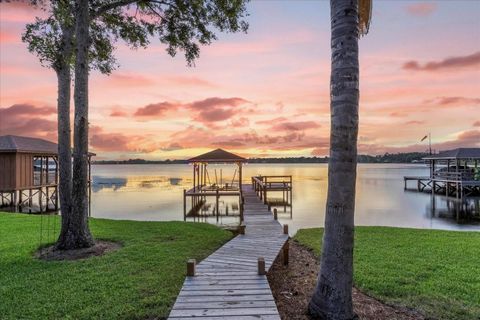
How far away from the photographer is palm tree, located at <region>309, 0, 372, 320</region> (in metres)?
4.27

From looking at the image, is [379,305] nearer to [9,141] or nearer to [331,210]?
[331,210]

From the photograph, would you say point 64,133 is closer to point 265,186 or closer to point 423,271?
point 423,271

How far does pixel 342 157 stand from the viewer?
14.0 feet

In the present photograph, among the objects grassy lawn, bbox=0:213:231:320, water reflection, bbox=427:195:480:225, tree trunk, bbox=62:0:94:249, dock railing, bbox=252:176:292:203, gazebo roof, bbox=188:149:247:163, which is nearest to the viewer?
grassy lawn, bbox=0:213:231:320

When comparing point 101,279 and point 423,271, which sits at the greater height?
point 101,279

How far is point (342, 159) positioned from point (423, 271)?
4882 millimetres

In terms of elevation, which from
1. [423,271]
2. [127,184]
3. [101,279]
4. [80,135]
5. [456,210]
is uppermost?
[80,135]

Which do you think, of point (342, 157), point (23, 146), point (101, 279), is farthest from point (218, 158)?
point (342, 157)

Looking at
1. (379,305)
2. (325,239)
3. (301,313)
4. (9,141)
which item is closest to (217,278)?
(301,313)

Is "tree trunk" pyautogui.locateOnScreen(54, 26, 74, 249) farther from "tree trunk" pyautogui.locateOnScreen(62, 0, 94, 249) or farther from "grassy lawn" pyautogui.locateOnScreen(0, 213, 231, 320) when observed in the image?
"grassy lawn" pyautogui.locateOnScreen(0, 213, 231, 320)

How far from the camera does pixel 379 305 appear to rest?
5613 millimetres

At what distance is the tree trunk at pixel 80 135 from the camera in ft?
28.7

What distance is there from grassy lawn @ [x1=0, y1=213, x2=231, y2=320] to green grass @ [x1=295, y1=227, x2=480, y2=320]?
12.5 ft

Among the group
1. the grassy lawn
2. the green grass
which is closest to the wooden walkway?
the grassy lawn
